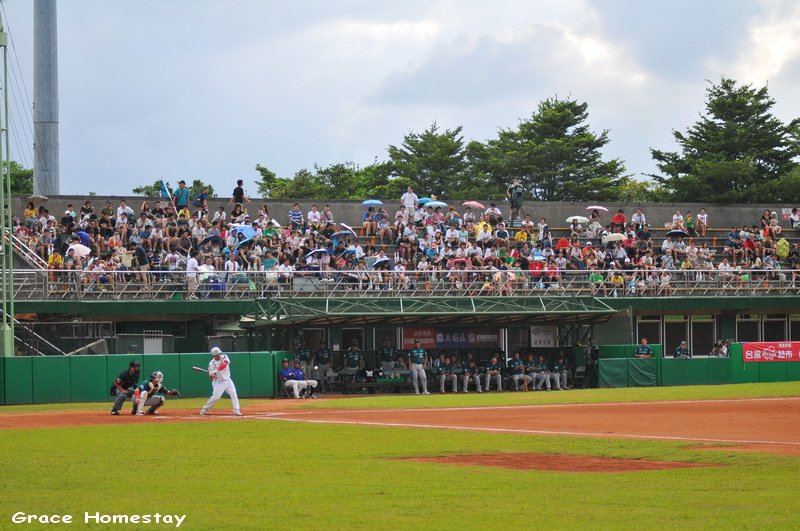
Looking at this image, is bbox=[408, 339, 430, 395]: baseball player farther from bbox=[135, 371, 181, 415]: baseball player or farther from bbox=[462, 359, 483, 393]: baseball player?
bbox=[135, 371, 181, 415]: baseball player

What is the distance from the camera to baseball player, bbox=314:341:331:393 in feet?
132

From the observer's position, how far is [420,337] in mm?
43875

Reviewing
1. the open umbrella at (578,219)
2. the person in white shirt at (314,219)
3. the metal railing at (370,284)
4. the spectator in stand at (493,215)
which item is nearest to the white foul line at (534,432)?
the metal railing at (370,284)

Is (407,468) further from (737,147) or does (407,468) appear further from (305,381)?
(737,147)

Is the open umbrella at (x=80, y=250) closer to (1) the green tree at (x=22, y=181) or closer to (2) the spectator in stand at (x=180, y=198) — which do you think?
(2) the spectator in stand at (x=180, y=198)

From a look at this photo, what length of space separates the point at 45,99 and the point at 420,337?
72.7ft

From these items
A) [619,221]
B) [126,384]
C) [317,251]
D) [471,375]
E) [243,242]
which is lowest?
[471,375]

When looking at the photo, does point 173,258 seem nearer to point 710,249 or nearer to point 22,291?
point 22,291

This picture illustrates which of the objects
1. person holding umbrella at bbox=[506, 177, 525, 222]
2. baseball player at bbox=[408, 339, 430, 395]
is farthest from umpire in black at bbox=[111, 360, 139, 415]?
person holding umbrella at bbox=[506, 177, 525, 222]

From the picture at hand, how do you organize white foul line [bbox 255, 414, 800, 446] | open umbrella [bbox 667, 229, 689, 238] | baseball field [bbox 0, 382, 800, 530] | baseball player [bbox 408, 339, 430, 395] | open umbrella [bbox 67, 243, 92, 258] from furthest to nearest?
open umbrella [bbox 667, 229, 689, 238], open umbrella [bbox 67, 243, 92, 258], baseball player [bbox 408, 339, 430, 395], white foul line [bbox 255, 414, 800, 446], baseball field [bbox 0, 382, 800, 530]

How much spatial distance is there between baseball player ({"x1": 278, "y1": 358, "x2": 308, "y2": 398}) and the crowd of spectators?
5071 mm

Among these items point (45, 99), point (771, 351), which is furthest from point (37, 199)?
point (771, 351)

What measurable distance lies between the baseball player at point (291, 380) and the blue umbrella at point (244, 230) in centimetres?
749

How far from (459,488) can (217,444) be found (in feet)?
24.3
